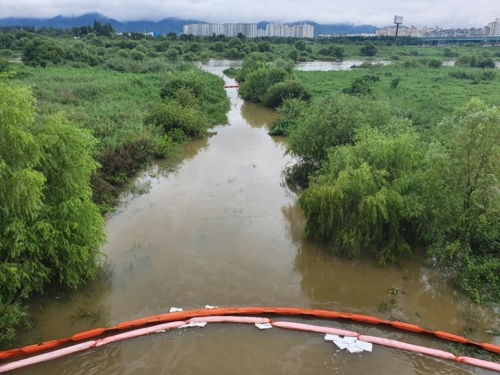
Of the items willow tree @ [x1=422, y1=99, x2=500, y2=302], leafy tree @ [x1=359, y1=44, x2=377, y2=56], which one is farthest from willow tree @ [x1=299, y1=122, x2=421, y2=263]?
leafy tree @ [x1=359, y1=44, x2=377, y2=56]

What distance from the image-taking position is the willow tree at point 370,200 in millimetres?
11367

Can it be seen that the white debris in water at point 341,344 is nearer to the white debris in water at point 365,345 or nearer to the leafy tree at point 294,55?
the white debris in water at point 365,345

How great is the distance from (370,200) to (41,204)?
8.69 m

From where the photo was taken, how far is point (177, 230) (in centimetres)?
1383

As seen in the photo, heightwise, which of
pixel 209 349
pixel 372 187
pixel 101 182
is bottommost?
pixel 209 349

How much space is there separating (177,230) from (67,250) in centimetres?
486

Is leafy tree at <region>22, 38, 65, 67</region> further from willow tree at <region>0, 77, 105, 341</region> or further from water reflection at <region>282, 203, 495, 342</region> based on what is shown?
water reflection at <region>282, 203, 495, 342</region>

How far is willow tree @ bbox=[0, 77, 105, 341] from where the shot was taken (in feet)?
27.3

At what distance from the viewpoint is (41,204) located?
28.8 ft

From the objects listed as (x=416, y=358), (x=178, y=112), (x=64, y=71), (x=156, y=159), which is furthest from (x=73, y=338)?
(x=64, y=71)

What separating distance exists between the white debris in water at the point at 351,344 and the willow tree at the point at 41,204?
6608mm

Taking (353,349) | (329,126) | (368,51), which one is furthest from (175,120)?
(368,51)


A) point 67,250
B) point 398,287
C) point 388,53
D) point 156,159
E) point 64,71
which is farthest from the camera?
point 388,53

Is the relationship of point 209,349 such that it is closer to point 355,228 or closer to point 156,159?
point 355,228
